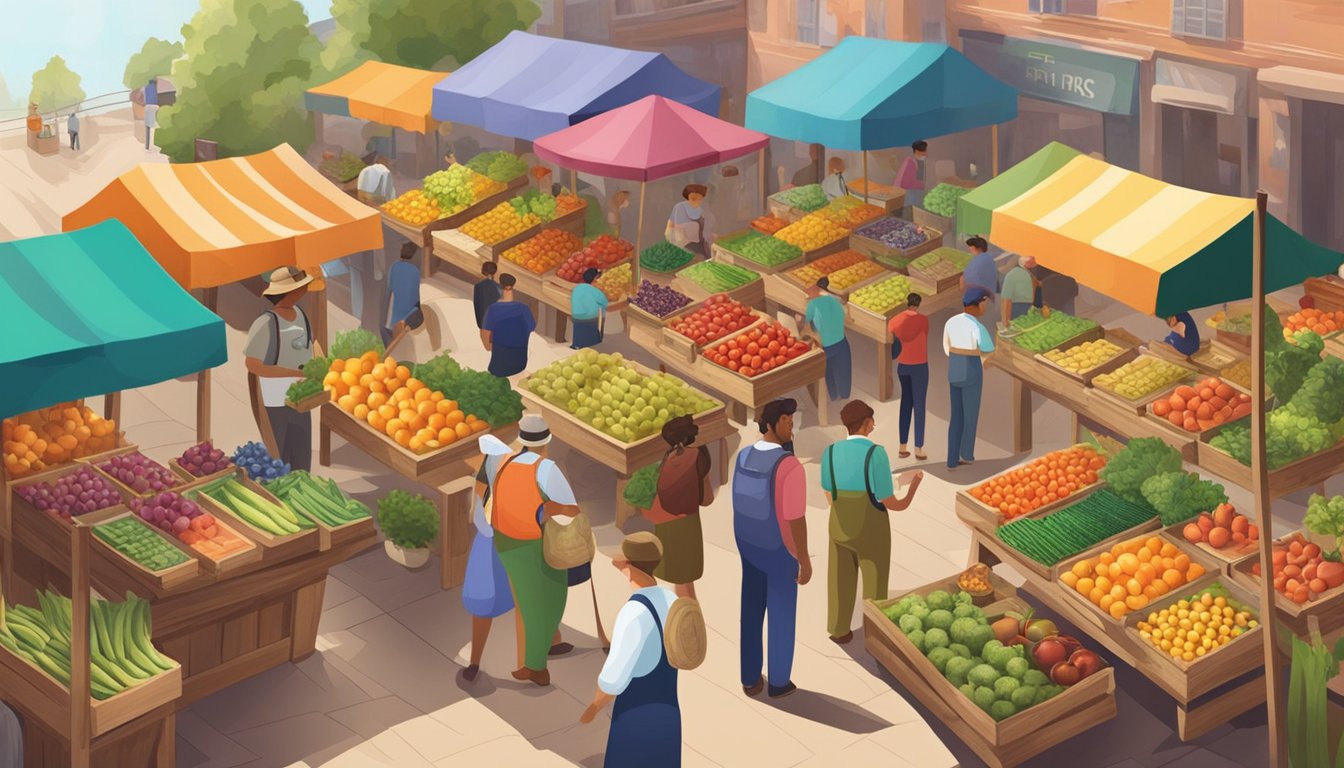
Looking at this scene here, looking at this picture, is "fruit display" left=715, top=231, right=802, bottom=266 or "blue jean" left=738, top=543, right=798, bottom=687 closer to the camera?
"blue jean" left=738, top=543, right=798, bottom=687

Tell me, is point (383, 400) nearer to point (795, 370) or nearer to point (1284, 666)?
point (795, 370)

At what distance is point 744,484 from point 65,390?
425cm

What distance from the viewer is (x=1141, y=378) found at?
1298 centimetres

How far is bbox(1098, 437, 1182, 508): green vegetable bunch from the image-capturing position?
11234 millimetres

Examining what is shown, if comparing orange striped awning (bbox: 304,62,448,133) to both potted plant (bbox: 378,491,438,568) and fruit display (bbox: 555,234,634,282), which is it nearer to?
fruit display (bbox: 555,234,634,282)

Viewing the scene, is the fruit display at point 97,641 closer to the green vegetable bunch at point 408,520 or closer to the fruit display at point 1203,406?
the green vegetable bunch at point 408,520

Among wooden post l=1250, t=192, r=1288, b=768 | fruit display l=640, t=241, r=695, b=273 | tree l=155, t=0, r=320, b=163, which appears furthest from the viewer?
tree l=155, t=0, r=320, b=163

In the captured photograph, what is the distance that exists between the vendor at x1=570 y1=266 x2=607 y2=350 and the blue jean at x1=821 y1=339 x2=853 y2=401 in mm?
2319

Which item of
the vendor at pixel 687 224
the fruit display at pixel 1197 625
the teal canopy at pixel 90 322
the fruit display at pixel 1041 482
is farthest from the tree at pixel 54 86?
the fruit display at pixel 1197 625

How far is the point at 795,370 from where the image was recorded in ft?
45.1

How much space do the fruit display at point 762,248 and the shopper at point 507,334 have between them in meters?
3.31

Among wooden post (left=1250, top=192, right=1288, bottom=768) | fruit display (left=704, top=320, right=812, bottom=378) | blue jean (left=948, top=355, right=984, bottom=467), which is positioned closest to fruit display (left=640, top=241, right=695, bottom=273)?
fruit display (left=704, top=320, right=812, bottom=378)

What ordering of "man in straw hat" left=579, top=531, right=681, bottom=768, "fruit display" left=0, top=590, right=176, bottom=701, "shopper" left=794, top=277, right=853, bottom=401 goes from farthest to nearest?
"shopper" left=794, top=277, right=853, bottom=401 < "fruit display" left=0, top=590, right=176, bottom=701 < "man in straw hat" left=579, top=531, right=681, bottom=768

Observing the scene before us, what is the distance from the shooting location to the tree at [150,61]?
48.6 metres
